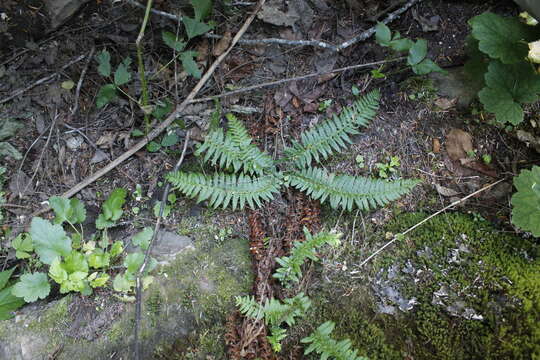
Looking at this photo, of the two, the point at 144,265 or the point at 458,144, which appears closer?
the point at 144,265

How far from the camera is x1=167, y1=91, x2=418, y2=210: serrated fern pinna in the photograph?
3041 mm

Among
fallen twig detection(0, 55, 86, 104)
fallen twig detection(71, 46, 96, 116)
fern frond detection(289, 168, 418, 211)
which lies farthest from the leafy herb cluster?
fern frond detection(289, 168, 418, 211)

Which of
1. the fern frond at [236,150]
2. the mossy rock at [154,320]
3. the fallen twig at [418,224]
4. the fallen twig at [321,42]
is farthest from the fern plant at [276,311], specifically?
the fallen twig at [321,42]

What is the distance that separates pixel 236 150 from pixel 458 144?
183 cm

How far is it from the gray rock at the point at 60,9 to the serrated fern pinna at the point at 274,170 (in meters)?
1.72

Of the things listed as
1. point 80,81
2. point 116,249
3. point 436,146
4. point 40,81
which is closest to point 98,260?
point 116,249

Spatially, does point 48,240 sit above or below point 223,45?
below

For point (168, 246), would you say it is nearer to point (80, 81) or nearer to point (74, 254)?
point (74, 254)

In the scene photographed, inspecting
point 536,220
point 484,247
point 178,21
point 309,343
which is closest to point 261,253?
point 309,343

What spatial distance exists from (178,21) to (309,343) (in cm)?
288

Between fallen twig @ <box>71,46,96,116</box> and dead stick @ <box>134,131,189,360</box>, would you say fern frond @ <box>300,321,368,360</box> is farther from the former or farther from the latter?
fallen twig @ <box>71,46,96,116</box>

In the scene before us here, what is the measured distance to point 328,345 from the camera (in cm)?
256

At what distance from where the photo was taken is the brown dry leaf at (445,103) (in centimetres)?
327

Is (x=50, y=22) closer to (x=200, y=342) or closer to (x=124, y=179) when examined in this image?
(x=124, y=179)
